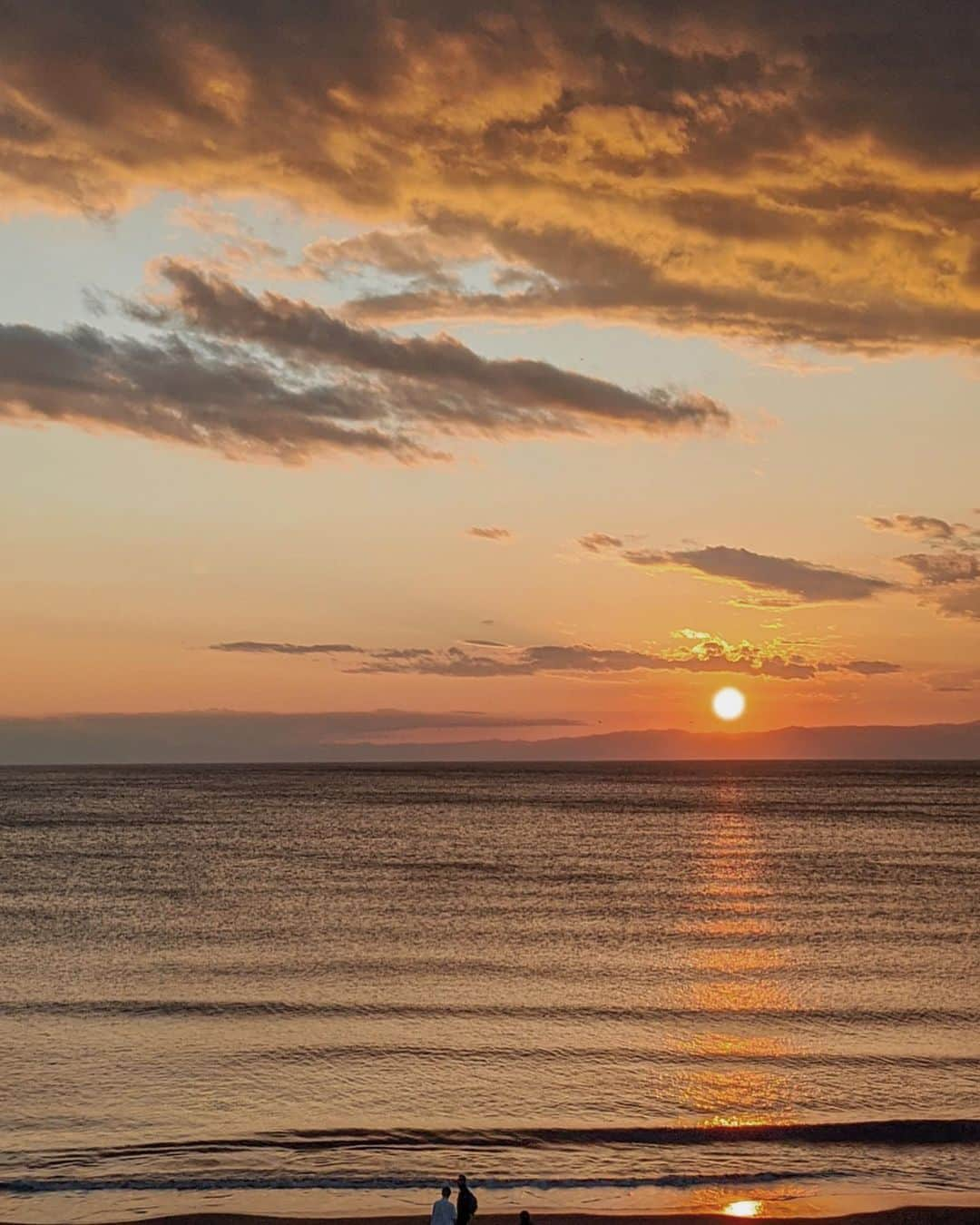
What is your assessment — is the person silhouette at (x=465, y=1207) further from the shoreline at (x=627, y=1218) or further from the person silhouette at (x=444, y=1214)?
the shoreline at (x=627, y=1218)

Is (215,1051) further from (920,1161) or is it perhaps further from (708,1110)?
(920,1161)

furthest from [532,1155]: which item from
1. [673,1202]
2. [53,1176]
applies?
[53,1176]

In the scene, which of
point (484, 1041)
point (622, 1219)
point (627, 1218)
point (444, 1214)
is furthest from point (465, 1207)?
point (484, 1041)

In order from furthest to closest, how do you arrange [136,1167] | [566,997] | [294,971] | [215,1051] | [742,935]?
[742,935]
[294,971]
[566,997]
[215,1051]
[136,1167]

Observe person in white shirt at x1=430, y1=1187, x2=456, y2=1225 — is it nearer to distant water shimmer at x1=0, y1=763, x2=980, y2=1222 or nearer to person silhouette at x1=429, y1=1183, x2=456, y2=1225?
person silhouette at x1=429, y1=1183, x2=456, y2=1225

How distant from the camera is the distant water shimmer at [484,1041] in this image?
93.4ft

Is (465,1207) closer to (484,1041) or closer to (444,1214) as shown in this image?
(444,1214)

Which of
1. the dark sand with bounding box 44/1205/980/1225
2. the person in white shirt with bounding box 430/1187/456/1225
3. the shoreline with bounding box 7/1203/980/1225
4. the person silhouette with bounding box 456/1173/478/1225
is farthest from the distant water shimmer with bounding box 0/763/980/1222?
the person in white shirt with bounding box 430/1187/456/1225

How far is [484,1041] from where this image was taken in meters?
39.7

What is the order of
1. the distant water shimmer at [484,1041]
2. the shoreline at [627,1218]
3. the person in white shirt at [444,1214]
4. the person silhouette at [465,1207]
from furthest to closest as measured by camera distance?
the distant water shimmer at [484,1041] → the shoreline at [627,1218] → the person silhouette at [465,1207] → the person in white shirt at [444,1214]

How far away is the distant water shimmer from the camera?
93.4 feet

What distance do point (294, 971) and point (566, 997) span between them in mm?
12048

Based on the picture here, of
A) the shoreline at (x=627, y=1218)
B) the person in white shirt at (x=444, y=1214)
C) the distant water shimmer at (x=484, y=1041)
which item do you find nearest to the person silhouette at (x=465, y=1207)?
the person in white shirt at (x=444, y=1214)

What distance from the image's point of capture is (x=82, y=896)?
75562 millimetres
